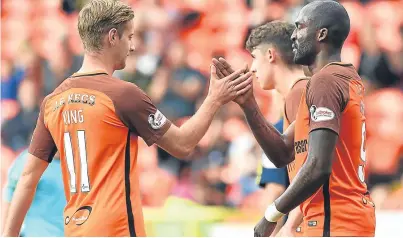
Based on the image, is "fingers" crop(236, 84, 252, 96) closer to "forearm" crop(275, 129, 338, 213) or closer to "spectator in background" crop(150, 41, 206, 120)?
"forearm" crop(275, 129, 338, 213)

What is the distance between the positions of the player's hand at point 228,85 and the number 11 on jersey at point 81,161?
78cm

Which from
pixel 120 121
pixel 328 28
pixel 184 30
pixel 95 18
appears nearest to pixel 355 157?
pixel 328 28

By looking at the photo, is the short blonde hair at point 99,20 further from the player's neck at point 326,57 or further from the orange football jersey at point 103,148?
the player's neck at point 326,57

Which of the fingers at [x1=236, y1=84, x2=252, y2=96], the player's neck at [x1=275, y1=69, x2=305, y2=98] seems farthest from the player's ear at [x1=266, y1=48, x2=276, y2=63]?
the fingers at [x1=236, y1=84, x2=252, y2=96]

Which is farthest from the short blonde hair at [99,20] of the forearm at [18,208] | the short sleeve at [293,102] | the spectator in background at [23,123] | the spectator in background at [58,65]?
the spectator in background at [58,65]

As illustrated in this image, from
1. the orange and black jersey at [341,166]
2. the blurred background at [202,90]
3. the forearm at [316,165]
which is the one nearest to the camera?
the forearm at [316,165]

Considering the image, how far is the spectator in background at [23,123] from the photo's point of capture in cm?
1036

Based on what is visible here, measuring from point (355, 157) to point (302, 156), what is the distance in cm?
32

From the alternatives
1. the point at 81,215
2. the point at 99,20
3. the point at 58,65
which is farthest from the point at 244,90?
the point at 58,65

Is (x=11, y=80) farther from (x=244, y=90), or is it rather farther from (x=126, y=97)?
(x=126, y=97)

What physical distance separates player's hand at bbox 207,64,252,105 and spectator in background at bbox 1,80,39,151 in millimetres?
5600

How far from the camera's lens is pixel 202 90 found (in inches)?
407

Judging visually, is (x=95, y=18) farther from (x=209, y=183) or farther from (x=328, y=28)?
(x=209, y=183)

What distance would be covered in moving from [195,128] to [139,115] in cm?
34
